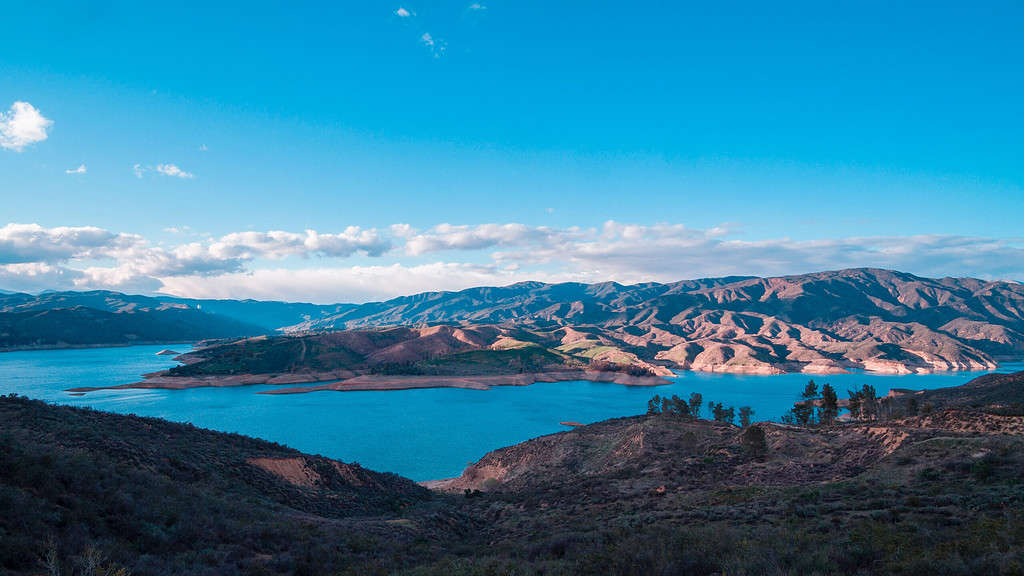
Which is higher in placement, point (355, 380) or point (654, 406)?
point (654, 406)

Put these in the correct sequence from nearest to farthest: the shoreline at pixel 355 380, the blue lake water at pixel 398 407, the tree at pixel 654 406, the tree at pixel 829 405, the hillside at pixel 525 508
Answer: the hillside at pixel 525 508, the tree at pixel 829 405, the blue lake water at pixel 398 407, the tree at pixel 654 406, the shoreline at pixel 355 380

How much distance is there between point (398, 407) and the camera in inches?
4867

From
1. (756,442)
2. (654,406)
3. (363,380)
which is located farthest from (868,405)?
(363,380)

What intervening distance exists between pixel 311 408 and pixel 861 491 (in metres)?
121

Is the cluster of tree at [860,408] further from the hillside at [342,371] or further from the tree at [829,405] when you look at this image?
the hillside at [342,371]

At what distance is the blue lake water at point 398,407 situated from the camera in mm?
81062

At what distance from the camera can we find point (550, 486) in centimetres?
3803

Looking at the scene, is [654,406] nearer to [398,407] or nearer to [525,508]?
[398,407]

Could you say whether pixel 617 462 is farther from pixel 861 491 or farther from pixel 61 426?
pixel 61 426

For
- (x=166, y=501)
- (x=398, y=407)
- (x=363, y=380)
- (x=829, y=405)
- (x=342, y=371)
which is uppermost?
(x=166, y=501)

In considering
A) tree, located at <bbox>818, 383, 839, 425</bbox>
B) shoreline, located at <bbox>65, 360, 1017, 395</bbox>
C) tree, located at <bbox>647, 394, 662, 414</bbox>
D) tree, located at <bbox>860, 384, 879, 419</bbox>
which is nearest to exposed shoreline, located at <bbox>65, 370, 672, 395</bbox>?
shoreline, located at <bbox>65, 360, 1017, 395</bbox>

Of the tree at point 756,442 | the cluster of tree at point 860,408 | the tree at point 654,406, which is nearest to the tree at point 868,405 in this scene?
the cluster of tree at point 860,408

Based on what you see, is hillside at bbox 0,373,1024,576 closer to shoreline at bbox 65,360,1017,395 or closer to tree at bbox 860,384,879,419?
tree at bbox 860,384,879,419

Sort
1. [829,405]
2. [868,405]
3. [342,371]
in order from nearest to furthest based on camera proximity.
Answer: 1. [829,405]
2. [868,405]
3. [342,371]
